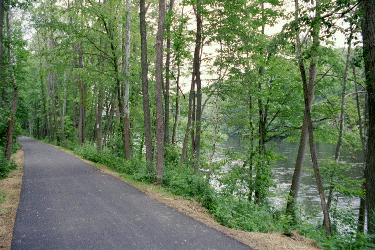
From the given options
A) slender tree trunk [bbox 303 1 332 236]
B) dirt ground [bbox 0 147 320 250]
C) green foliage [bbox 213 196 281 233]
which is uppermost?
slender tree trunk [bbox 303 1 332 236]

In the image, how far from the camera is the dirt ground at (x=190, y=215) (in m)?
5.07

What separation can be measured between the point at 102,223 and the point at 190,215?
2251mm

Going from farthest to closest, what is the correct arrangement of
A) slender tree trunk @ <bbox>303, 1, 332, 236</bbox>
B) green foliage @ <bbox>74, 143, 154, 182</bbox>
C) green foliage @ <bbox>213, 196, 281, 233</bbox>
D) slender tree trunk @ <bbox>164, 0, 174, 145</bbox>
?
slender tree trunk @ <bbox>164, 0, 174, 145</bbox>, green foliage @ <bbox>74, 143, 154, 182</bbox>, slender tree trunk @ <bbox>303, 1, 332, 236</bbox>, green foliage @ <bbox>213, 196, 281, 233</bbox>

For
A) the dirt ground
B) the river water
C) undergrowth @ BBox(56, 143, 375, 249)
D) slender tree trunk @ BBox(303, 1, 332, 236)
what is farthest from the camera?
the river water

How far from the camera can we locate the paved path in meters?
4.94

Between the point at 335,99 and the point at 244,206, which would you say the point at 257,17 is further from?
the point at 244,206

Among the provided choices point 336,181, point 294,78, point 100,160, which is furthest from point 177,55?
point 336,181

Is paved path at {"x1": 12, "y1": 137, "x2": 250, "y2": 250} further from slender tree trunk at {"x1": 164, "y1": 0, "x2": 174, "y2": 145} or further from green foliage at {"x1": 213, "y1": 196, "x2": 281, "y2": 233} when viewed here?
slender tree trunk at {"x1": 164, "y1": 0, "x2": 174, "y2": 145}

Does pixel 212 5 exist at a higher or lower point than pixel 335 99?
higher

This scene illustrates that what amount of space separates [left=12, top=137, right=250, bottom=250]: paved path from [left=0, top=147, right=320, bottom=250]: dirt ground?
0.63ft

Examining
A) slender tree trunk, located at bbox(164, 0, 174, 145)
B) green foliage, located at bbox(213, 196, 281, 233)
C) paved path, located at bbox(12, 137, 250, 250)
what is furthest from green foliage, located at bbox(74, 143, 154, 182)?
green foliage, located at bbox(213, 196, 281, 233)

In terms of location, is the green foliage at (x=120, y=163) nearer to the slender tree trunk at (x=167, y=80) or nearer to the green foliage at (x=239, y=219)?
the slender tree trunk at (x=167, y=80)

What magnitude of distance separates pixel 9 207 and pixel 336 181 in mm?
11270

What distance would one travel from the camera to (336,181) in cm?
980
